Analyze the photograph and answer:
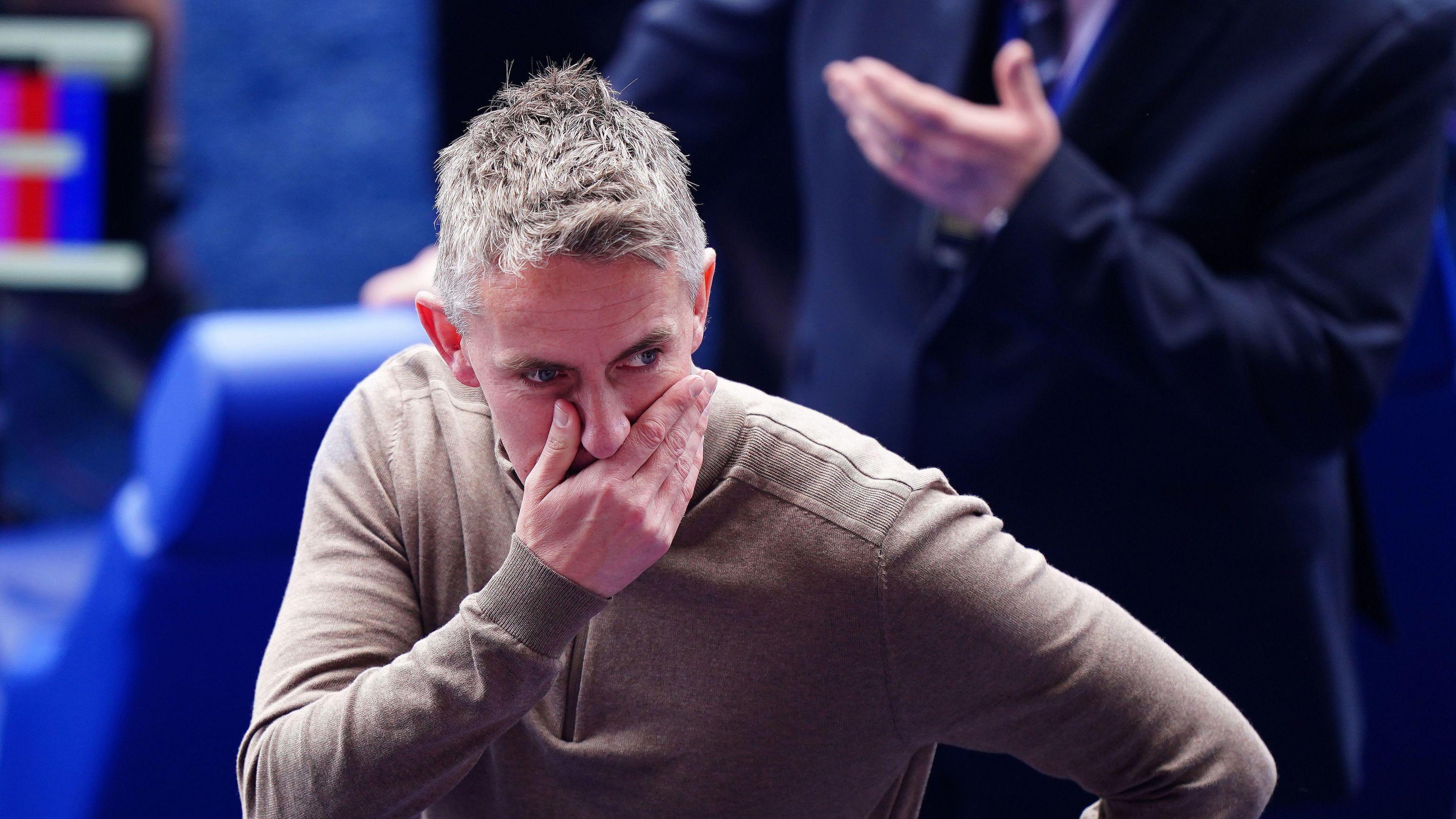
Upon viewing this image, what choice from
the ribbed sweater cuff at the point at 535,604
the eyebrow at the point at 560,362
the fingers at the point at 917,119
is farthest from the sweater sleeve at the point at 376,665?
the fingers at the point at 917,119

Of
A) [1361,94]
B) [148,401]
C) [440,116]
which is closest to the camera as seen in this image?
[1361,94]

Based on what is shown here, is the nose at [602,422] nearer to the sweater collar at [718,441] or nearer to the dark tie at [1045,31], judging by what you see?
the sweater collar at [718,441]

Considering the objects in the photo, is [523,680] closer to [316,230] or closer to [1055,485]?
[1055,485]

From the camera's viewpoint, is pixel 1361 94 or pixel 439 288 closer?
pixel 439 288

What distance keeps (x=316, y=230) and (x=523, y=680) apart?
3.26 m

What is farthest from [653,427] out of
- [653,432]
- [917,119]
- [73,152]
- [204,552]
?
[73,152]

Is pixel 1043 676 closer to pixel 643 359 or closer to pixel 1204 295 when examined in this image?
pixel 643 359

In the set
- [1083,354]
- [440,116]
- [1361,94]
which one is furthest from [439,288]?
[440,116]

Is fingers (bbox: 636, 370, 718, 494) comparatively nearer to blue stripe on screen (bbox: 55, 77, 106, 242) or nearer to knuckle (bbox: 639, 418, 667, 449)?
knuckle (bbox: 639, 418, 667, 449)

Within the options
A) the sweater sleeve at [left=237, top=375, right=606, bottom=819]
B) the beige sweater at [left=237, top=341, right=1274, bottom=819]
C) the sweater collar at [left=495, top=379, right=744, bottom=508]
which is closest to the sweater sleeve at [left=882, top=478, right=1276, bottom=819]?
the beige sweater at [left=237, top=341, right=1274, bottom=819]

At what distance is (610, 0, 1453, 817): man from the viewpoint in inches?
50.0

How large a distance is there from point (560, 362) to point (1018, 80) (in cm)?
65

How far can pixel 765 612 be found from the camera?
3.08 feet

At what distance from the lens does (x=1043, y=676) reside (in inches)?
35.8
